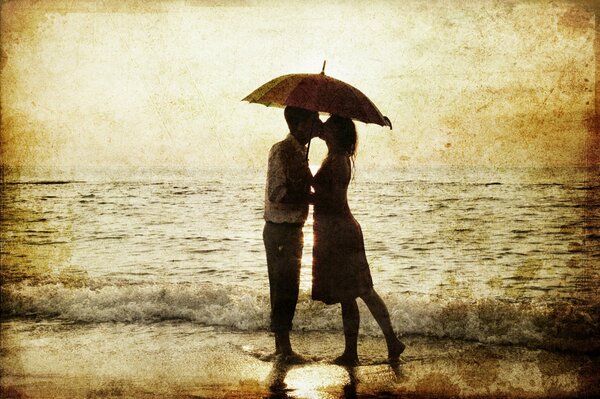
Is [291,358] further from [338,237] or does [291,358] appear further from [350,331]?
[338,237]

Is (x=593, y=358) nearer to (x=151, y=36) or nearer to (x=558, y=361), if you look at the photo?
→ (x=558, y=361)

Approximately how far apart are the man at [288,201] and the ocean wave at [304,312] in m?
1.40

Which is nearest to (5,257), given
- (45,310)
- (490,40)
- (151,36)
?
(45,310)

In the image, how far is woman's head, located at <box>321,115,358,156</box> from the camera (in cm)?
457

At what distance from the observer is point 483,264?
9289mm

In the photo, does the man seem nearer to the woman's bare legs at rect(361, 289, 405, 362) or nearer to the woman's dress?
the woman's dress

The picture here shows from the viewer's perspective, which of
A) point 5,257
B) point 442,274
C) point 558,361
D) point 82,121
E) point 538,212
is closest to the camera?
point 558,361

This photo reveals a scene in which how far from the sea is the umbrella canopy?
136cm

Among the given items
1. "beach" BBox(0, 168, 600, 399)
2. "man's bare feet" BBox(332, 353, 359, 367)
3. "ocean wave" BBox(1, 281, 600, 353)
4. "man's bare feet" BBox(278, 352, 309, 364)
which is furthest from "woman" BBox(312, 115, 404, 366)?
"ocean wave" BBox(1, 281, 600, 353)

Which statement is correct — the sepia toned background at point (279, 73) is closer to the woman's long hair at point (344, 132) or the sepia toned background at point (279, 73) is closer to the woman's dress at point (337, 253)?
the woman's long hair at point (344, 132)

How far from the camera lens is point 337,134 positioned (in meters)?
4.57

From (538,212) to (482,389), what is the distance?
7313 millimetres

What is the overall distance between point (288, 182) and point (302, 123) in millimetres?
529

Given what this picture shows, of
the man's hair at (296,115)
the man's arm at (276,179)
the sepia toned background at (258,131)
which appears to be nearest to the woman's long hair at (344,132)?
the man's hair at (296,115)
